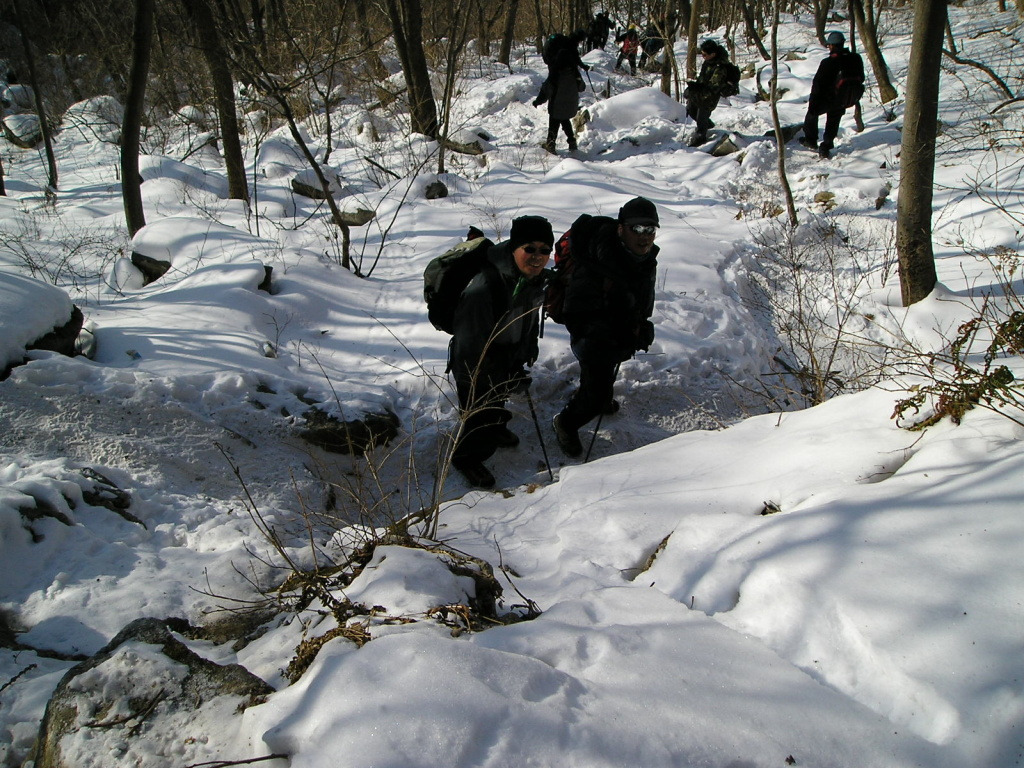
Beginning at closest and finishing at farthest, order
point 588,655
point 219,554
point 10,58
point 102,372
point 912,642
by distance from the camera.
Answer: point 912,642
point 588,655
point 219,554
point 102,372
point 10,58

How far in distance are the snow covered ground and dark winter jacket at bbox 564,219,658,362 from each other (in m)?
0.75

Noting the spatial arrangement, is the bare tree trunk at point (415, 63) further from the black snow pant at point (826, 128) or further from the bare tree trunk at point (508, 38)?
the bare tree trunk at point (508, 38)

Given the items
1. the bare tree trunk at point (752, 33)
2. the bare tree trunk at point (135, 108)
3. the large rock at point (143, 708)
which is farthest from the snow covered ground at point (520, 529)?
the bare tree trunk at point (752, 33)

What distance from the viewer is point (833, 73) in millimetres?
9398

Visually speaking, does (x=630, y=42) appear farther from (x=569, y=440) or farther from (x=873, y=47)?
(x=569, y=440)

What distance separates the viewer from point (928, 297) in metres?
5.85

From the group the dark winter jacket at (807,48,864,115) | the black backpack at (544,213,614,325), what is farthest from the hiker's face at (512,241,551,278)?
the dark winter jacket at (807,48,864,115)

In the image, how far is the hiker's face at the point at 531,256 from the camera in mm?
3336

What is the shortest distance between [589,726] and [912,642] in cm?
87

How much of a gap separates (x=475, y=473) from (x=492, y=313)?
122cm

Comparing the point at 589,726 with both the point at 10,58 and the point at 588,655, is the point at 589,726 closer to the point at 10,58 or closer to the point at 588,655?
the point at 588,655

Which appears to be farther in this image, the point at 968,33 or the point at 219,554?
the point at 968,33

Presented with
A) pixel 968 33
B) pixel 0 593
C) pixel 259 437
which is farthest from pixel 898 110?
pixel 0 593

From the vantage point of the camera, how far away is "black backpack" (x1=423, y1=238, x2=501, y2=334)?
11.7ft
